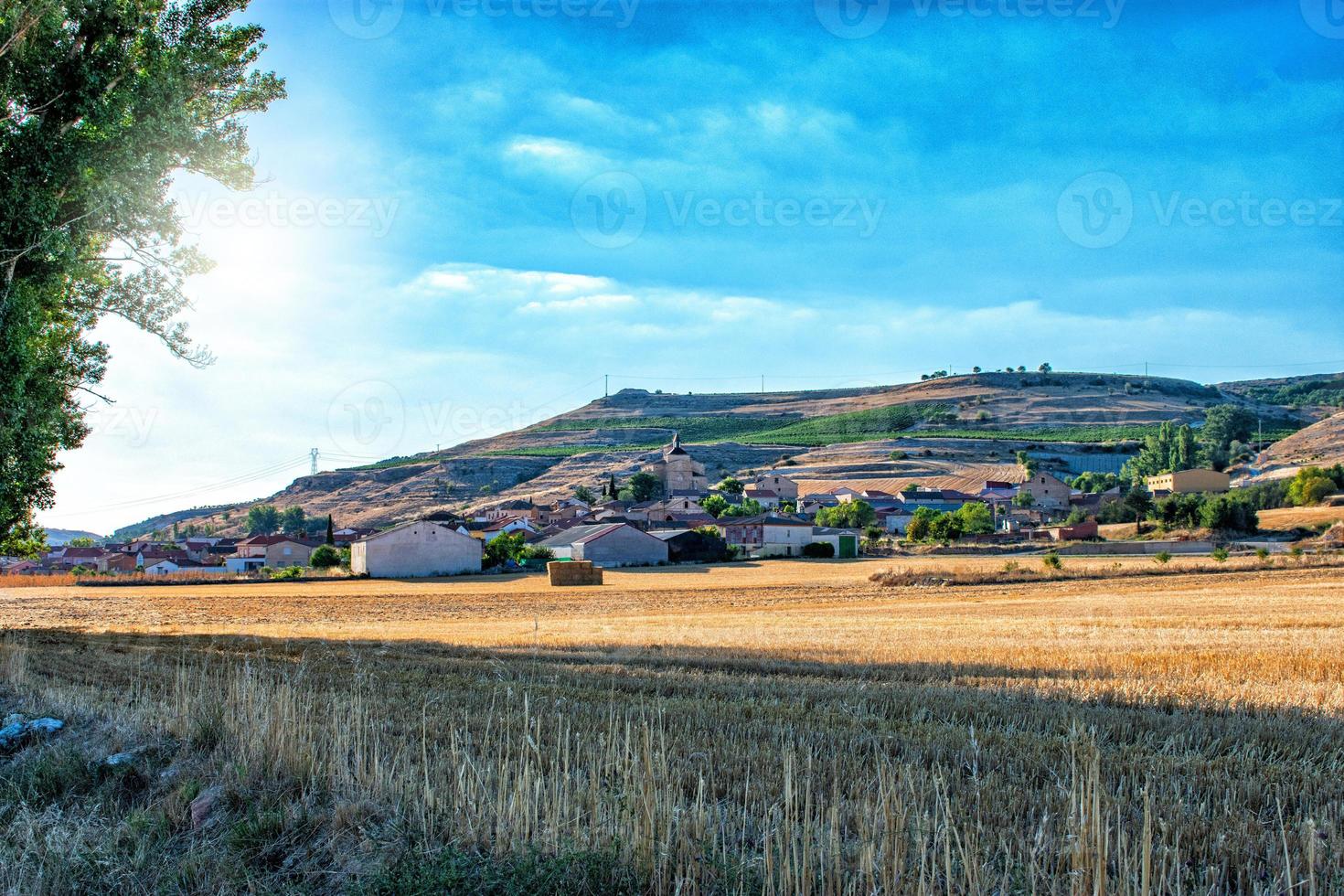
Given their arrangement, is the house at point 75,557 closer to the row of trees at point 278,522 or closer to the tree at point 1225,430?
the row of trees at point 278,522

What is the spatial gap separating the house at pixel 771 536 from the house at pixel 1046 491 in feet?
174

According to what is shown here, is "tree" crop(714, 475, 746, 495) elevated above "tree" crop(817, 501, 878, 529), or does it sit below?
above

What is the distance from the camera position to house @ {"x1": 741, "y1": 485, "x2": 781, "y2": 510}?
14175cm

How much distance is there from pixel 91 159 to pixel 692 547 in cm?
6971

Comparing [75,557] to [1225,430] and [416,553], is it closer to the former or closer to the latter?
[416,553]

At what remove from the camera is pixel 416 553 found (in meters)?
71.5

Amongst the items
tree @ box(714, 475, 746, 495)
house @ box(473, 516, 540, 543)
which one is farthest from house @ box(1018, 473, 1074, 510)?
house @ box(473, 516, 540, 543)

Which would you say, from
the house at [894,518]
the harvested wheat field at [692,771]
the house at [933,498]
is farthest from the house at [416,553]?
the house at [933,498]

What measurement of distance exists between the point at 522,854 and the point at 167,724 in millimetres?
4925

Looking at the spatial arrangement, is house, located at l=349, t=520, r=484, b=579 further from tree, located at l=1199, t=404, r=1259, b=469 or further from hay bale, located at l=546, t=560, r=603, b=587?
tree, located at l=1199, t=404, r=1259, b=469

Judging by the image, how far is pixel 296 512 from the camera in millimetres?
162500

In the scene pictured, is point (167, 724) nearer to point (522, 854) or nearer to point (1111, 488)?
point (522, 854)

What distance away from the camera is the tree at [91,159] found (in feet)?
52.3

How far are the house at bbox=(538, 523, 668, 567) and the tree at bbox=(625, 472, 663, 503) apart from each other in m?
61.6
